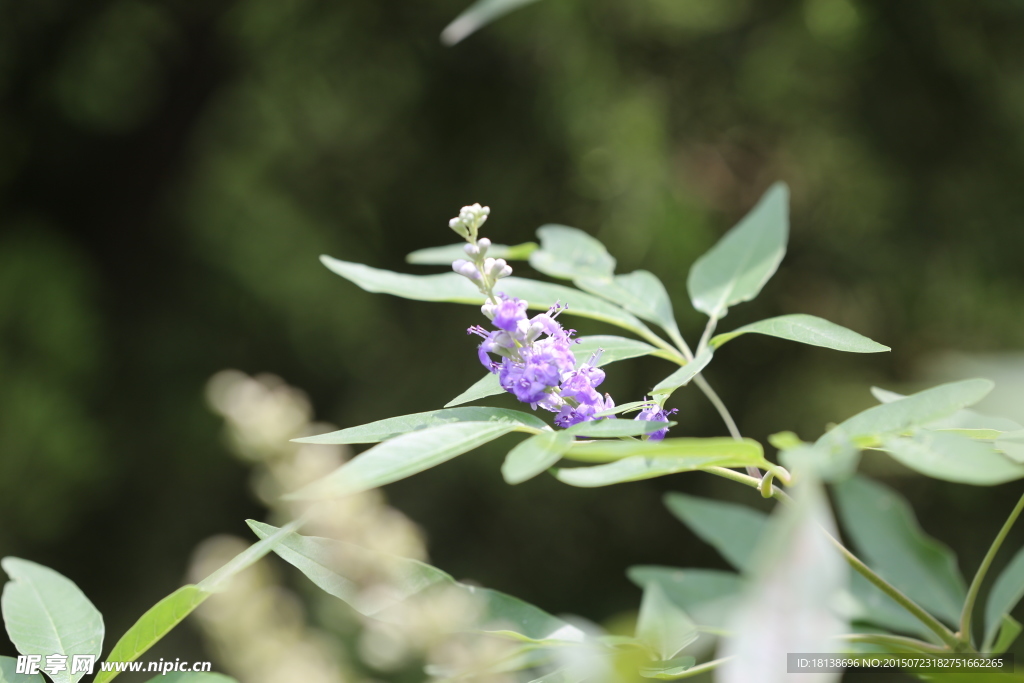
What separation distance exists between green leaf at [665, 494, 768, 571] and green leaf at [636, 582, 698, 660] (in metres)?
0.40

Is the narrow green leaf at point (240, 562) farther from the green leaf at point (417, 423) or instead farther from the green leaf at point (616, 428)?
the green leaf at point (616, 428)

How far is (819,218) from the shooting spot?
88.1 inches

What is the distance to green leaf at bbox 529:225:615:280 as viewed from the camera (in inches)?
30.0

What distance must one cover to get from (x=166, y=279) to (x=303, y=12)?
1078 millimetres

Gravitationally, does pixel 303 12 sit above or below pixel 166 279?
above

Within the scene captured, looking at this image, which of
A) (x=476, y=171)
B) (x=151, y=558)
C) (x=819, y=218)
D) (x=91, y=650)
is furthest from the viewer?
A: (x=151, y=558)

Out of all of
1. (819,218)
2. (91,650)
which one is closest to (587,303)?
(91,650)

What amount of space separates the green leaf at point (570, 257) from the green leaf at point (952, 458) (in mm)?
383

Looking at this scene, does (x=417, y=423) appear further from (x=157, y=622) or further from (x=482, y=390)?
(x=157, y=622)

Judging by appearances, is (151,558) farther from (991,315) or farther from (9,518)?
(991,315)

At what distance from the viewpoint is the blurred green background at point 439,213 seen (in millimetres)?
2135

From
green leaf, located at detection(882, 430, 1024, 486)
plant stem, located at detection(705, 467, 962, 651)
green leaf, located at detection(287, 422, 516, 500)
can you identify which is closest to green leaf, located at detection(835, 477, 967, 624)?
plant stem, located at detection(705, 467, 962, 651)

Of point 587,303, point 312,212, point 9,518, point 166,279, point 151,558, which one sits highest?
point 312,212

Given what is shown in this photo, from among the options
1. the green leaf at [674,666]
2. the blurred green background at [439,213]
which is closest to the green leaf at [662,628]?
the green leaf at [674,666]
